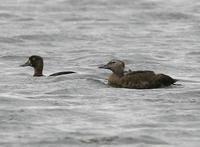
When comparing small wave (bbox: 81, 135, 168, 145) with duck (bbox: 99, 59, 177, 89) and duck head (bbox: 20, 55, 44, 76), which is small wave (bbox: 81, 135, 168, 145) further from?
duck head (bbox: 20, 55, 44, 76)

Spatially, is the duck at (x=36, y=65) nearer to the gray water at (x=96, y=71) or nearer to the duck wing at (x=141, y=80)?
the gray water at (x=96, y=71)

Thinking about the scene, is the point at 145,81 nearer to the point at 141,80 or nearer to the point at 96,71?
the point at 141,80

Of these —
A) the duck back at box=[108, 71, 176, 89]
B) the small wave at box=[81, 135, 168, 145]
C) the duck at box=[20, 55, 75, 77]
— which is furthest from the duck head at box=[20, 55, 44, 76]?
the small wave at box=[81, 135, 168, 145]

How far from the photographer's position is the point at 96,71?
21438 mm

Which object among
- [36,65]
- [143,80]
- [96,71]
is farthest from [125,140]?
[96,71]

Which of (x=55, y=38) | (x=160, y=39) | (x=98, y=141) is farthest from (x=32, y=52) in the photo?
(x=98, y=141)

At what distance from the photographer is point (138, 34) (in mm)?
27625

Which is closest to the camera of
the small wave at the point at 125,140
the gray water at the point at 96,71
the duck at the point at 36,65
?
the small wave at the point at 125,140

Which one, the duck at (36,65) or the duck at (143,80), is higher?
the duck at (143,80)

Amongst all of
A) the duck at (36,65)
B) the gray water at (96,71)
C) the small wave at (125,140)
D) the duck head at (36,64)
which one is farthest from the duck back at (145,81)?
the small wave at (125,140)

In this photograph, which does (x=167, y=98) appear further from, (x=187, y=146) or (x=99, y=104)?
(x=187, y=146)

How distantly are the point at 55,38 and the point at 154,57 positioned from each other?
3.75 meters

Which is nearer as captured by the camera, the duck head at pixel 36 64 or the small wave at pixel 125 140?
the small wave at pixel 125 140

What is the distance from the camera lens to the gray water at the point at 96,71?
47.0 ft
